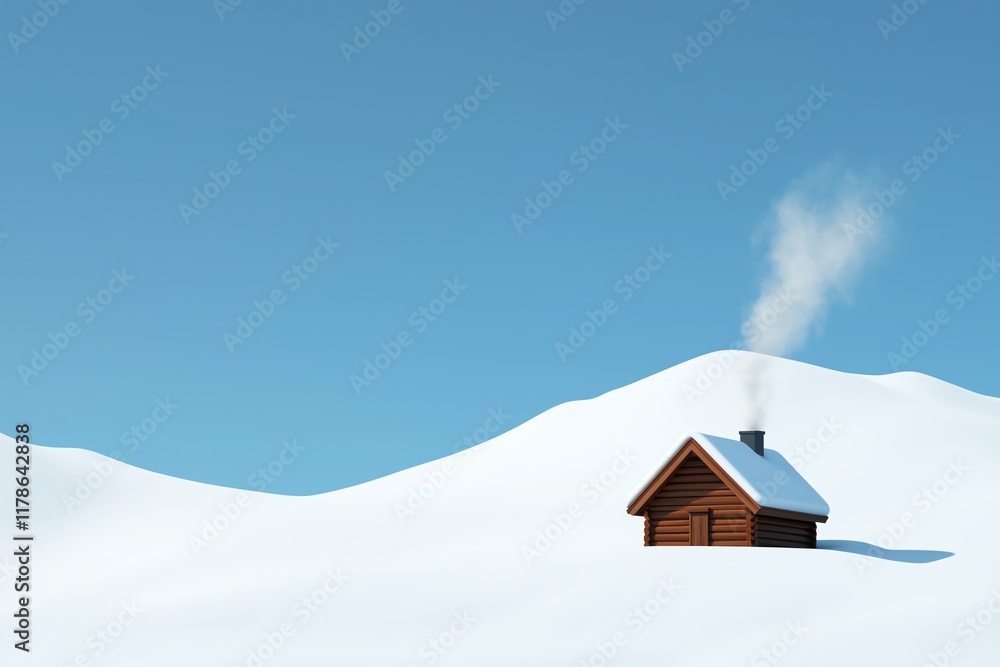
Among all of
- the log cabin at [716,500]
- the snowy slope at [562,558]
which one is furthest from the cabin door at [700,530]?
the snowy slope at [562,558]

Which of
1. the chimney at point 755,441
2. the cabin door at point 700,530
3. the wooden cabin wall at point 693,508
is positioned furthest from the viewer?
the chimney at point 755,441

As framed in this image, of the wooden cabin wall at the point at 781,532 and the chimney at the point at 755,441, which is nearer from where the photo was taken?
the wooden cabin wall at the point at 781,532

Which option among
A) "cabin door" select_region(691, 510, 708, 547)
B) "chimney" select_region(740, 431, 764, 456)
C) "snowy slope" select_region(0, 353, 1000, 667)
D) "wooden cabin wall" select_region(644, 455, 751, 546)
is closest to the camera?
"snowy slope" select_region(0, 353, 1000, 667)

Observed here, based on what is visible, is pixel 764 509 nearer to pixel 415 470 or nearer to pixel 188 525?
pixel 188 525

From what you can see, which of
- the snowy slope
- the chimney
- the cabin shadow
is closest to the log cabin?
the chimney

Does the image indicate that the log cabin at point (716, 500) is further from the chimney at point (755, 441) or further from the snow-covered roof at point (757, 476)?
the chimney at point (755, 441)

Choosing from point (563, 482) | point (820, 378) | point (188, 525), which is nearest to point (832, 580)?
point (563, 482)

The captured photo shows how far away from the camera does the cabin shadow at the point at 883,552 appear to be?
3697 centimetres

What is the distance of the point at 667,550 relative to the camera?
3316 centimetres

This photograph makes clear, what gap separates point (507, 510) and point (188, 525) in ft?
53.0

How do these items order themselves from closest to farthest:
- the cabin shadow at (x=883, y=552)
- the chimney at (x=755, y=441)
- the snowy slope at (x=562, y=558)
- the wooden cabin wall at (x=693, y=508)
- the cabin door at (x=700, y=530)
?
1. the snowy slope at (x=562, y=558)
2. the wooden cabin wall at (x=693, y=508)
3. the cabin door at (x=700, y=530)
4. the cabin shadow at (x=883, y=552)
5. the chimney at (x=755, y=441)

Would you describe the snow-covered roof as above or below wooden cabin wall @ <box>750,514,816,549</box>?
above

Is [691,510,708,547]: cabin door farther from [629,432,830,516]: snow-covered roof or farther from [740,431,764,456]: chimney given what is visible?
[740,431,764,456]: chimney

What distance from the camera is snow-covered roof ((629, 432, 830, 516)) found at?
34.0 meters
